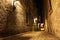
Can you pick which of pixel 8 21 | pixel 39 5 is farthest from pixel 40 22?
pixel 8 21

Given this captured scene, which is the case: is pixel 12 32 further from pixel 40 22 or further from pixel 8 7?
pixel 40 22

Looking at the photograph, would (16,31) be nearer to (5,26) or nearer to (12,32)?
(12,32)

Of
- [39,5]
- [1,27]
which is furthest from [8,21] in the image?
[39,5]

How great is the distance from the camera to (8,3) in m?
4.59

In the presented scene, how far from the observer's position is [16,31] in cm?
542

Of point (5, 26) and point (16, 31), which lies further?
point (16, 31)

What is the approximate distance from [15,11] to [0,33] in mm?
1747

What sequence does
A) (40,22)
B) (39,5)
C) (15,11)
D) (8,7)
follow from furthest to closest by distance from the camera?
1. (40,22)
2. (39,5)
3. (15,11)
4. (8,7)

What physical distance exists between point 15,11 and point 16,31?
→ 1.02 metres

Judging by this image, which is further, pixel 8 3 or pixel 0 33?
pixel 8 3

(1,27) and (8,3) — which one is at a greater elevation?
(8,3)

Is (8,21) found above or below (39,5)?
below

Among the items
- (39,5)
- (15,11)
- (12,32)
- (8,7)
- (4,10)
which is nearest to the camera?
(4,10)

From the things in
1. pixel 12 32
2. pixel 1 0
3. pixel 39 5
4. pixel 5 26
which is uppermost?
pixel 39 5
